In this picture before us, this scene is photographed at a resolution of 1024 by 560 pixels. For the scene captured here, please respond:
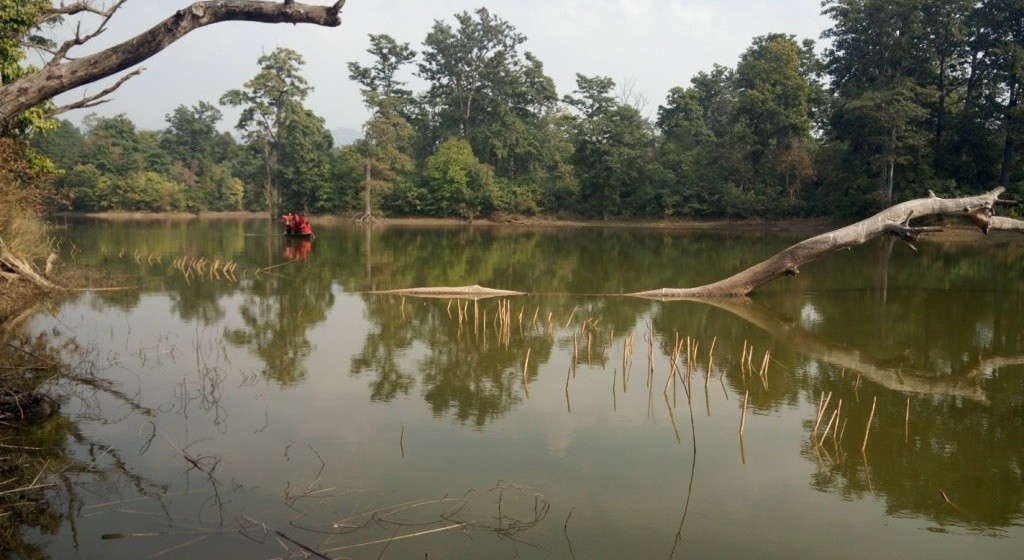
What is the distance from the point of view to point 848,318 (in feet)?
39.7

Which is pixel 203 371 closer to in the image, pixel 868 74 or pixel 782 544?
pixel 782 544

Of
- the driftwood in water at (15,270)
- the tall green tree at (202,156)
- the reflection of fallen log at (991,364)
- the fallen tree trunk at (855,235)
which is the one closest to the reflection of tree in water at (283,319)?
the driftwood in water at (15,270)

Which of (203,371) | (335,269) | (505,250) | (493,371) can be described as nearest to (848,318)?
(493,371)

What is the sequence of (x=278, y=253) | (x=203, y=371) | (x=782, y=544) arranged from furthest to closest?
(x=278, y=253)
(x=203, y=371)
(x=782, y=544)

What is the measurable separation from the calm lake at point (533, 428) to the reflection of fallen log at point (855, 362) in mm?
56

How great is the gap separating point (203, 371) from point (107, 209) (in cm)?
4978

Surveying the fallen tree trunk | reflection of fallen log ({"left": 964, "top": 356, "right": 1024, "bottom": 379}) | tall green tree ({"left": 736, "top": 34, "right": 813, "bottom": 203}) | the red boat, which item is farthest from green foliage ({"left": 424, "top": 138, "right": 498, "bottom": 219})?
reflection of fallen log ({"left": 964, "top": 356, "right": 1024, "bottom": 379})

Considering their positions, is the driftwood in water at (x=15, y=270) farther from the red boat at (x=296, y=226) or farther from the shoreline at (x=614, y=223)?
the shoreline at (x=614, y=223)

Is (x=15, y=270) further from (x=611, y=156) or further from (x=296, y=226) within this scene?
(x=611, y=156)

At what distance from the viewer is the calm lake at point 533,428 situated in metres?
4.48

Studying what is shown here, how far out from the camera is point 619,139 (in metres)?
42.6

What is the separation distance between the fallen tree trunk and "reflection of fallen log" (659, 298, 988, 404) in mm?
997

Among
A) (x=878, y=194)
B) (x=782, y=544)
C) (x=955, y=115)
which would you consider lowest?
(x=782, y=544)

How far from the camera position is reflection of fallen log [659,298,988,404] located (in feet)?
25.9
